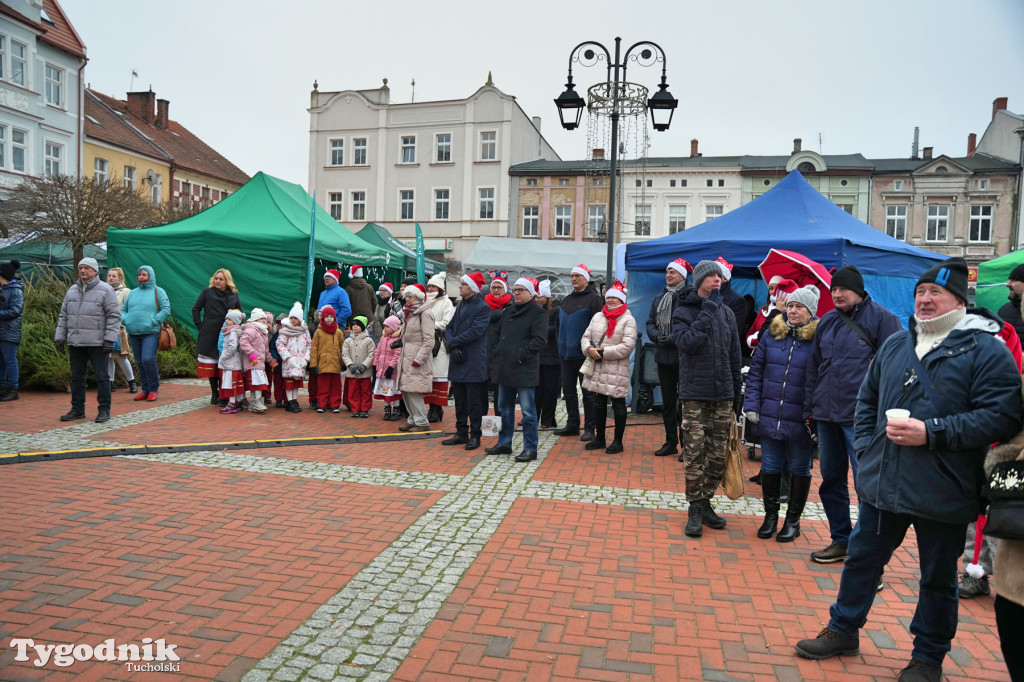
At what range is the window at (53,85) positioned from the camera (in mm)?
28766

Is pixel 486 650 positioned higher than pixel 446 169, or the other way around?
pixel 446 169

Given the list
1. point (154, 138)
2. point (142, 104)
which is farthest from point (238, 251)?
point (142, 104)

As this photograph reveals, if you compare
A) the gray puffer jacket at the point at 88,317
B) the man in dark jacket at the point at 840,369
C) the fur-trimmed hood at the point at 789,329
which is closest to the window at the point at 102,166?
the gray puffer jacket at the point at 88,317

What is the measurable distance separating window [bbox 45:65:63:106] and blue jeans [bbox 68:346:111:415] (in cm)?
2606

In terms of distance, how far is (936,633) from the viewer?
3115mm

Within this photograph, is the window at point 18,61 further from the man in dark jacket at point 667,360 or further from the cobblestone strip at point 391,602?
the cobblestone strip at point 391,602

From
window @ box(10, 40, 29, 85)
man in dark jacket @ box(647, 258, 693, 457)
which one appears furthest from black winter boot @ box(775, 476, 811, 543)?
window @ box(10, 40, 29, 85)

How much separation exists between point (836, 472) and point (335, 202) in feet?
135

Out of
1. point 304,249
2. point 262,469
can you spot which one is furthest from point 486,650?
point 304,249

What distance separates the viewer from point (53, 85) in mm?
29062

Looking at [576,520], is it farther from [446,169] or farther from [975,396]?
[446,169]

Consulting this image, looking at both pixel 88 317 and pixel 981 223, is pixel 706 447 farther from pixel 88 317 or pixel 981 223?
pixel 981 223

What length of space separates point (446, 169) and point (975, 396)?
39.2 meters

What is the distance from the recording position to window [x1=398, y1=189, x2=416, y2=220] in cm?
4116
